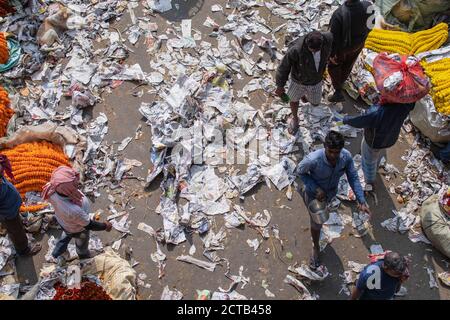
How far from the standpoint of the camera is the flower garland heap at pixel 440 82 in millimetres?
6820

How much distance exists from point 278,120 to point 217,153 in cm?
104

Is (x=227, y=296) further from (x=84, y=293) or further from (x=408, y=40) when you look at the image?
(x=408, y=40)

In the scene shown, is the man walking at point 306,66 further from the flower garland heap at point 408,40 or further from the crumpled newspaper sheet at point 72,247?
the crumpled newspaper sheet at point 72,247

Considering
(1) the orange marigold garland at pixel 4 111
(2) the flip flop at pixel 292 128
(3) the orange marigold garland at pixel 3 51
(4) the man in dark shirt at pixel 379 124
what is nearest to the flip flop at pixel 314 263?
(4) the man in dark shirt at pixel 379 124

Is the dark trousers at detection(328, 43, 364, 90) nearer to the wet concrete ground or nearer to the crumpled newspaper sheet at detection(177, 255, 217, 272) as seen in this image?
the wet concrete ground

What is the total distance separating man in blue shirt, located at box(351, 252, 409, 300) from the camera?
14.8 feet

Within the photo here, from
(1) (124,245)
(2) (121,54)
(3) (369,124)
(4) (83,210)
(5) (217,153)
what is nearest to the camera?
(4) (83,210)

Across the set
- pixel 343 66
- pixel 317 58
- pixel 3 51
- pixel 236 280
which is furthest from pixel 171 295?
pixel 3 51

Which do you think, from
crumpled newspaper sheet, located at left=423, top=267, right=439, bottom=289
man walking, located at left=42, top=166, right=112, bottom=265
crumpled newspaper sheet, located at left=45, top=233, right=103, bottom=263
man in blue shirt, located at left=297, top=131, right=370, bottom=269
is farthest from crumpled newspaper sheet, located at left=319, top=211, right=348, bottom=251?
crumpled newspaper sheet, located at left=45, top=233, right=103, bottom=263

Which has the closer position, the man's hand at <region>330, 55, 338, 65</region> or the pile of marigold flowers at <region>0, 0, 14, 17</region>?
the man's hand at <region>330, 55, 338, 65</region>

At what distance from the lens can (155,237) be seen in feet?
20.7

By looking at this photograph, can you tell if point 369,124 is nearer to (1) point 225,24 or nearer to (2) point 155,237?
(2) point 155,237

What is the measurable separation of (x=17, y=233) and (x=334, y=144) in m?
3.73

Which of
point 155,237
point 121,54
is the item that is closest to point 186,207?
point 155,237
